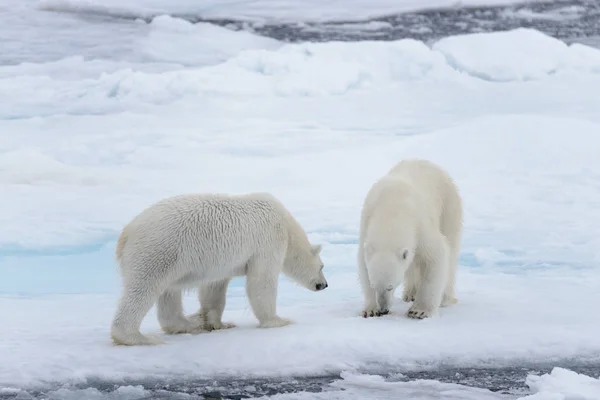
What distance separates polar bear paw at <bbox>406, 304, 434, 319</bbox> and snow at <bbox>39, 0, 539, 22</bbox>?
878 cm

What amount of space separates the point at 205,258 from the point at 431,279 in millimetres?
1471

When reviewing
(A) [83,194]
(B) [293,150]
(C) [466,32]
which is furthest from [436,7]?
(A) [83,194]

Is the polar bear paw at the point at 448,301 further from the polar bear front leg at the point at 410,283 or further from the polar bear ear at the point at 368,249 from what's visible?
the polar bear ear at the point at 368,249

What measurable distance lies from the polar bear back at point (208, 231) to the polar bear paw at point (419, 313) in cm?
88

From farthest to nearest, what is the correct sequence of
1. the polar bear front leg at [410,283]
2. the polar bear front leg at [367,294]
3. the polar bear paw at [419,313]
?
the polar bear front leg at [410,283]
the polar bear front leg at [367,294]
the polar bear paw at [419,313]

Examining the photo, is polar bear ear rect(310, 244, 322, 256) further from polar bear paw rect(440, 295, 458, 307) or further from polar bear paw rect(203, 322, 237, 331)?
polar bear paw rect(440, 295, 458, 307)

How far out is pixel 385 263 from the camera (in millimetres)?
5090

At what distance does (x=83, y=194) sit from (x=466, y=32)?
638cm

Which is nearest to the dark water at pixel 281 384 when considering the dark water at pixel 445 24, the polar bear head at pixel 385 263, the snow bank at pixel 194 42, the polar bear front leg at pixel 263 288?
the polar bear head at pixel 385 263

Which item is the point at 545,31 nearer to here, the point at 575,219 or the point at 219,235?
the point at 575,219

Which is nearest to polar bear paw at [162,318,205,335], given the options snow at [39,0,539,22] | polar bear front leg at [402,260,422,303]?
polar bear front leg at [402,260,422,303]

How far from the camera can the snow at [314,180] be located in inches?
181

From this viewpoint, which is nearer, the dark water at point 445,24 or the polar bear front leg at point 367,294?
the polar bear front leg at point 367,294

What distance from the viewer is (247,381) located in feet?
14.1
